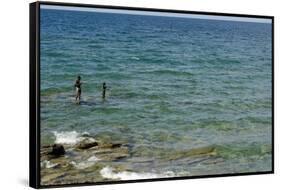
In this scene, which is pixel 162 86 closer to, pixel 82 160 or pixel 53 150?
pixel 82 160

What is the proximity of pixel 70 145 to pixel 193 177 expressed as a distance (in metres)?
1.57

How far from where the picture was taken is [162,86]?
852 cm

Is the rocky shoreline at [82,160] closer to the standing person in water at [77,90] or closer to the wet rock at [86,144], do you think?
the wet rock at [86,144]

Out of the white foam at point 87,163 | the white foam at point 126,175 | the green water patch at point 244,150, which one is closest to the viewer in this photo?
the white foam at point 87,163

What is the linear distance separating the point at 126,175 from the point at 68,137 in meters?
0.80

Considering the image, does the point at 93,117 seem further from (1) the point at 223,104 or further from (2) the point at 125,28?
(1) the point at 223,104

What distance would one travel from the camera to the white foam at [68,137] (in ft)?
26.0

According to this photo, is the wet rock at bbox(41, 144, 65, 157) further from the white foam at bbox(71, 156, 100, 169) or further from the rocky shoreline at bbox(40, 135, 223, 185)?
the white foam at bbox(71, 156, 100, 169)

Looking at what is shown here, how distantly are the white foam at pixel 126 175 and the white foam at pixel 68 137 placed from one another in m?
0.46

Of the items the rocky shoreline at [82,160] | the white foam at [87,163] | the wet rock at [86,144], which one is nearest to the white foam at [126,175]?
the rocky shoreline at [82,160]

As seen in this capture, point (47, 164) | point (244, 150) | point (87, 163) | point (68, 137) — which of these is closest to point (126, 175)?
point (87, 163)

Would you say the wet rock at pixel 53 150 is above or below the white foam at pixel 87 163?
above

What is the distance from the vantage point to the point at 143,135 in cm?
838

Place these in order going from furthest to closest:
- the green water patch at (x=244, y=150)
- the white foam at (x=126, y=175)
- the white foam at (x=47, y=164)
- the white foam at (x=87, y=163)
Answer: the green water patch at (x=244, y=150) < the white foam at (x=126, y=175) < the white foam at (x=87, y=163) < the white foam at (x=47, y=164)
